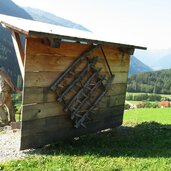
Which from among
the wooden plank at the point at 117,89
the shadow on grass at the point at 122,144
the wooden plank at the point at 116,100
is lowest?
the shadow on grass at the point at 122,144

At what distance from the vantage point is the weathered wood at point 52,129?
821cm

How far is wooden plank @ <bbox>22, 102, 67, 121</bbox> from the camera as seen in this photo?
8.06m

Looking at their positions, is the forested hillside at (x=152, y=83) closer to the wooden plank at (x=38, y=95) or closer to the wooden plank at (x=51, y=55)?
the wooden plank at (x=51, y=55)

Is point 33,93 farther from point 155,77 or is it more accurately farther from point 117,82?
point 155,77

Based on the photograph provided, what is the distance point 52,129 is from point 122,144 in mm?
2171

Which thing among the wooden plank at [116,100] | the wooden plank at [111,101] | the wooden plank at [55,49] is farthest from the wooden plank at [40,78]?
the wooden plank at [116,100]

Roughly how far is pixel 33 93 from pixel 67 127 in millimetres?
1820

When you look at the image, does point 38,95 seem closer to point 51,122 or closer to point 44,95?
point 44,95

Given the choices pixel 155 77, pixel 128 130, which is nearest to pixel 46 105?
pixel 128 130

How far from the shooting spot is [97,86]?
33.4 ft

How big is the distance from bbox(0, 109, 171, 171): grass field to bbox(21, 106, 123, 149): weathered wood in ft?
0.75

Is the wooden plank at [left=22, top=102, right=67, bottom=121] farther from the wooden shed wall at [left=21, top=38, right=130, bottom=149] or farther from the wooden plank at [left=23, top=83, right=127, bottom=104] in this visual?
the wooden plank at [left=23, top=83, right=127, bottom=104]

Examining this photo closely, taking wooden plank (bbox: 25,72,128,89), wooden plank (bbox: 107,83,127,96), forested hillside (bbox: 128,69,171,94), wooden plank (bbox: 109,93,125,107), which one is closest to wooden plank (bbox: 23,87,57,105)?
wooden plank (bbox: 25,72,128,89)

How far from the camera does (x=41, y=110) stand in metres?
8.41
